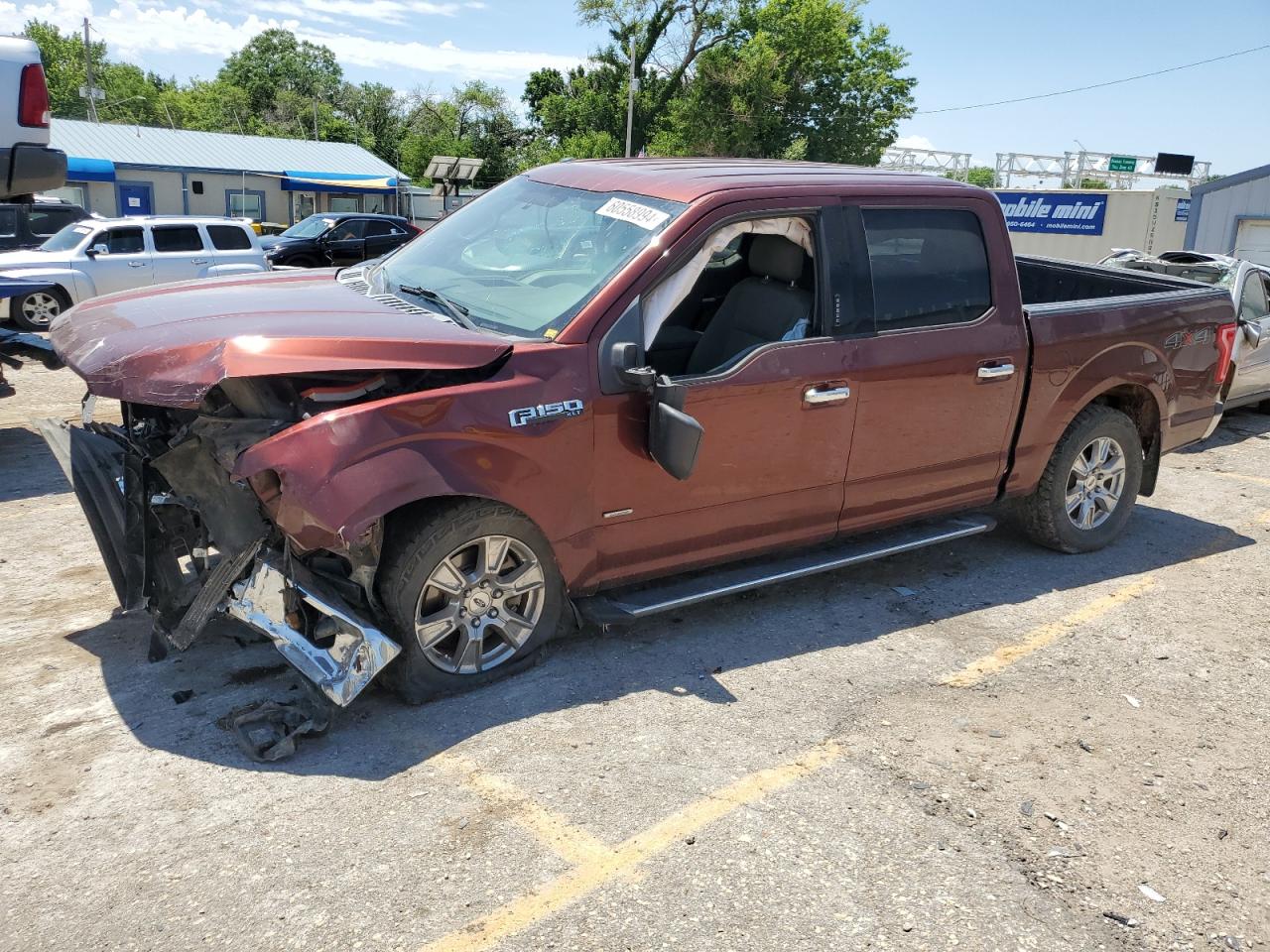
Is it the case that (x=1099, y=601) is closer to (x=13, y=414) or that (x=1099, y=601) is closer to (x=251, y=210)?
(x=13, y=414)

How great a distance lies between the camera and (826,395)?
4.46 m

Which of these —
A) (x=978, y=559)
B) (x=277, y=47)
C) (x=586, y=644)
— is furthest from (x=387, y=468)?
(x=277, y=47)

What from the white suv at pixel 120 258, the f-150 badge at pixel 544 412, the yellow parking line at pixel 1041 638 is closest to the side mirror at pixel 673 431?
the f-150 badge at pixel 544 412

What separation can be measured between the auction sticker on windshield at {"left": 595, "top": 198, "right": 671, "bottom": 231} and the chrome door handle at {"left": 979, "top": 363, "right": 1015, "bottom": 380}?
186 cm

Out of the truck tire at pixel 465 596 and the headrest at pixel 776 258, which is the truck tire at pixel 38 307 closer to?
the headrest at pixel 776 258

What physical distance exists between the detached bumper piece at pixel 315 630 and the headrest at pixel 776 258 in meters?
2.44

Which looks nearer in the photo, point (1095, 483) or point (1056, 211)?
point (1095, 483)

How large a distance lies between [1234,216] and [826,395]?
81.9 feet

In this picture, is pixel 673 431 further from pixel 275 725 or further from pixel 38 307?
pixel 38 307

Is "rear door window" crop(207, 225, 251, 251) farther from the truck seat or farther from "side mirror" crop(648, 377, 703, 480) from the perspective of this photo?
"side mirror" crop(648, 377, 703, 480)

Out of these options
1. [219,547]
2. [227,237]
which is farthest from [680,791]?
[227,237]

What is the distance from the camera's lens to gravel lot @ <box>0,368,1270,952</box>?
2.84m

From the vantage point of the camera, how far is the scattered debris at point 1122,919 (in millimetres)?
2938

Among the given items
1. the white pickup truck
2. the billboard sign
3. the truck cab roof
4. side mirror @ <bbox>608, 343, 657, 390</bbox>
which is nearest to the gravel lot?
side mirror @ <bbox>608, 343, 657, 390</bbox>
